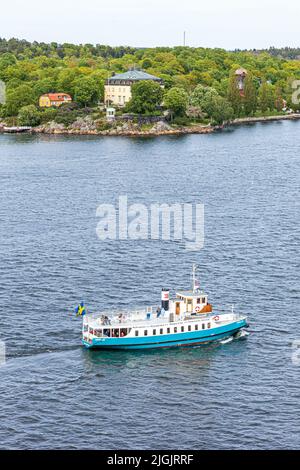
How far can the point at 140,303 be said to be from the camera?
87500mm

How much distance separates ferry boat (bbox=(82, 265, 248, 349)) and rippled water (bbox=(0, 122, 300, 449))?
1173mm

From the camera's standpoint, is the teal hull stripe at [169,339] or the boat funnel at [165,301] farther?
the boat funnel at [165,301]

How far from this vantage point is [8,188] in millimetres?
149875

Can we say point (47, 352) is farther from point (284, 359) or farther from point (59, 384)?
point (284, 359)

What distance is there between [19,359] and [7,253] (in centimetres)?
3401

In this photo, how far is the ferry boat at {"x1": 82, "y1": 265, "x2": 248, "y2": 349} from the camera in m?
77.2

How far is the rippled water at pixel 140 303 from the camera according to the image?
209 ft

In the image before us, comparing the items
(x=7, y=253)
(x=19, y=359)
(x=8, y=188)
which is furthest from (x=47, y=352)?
(x=8, y=188)

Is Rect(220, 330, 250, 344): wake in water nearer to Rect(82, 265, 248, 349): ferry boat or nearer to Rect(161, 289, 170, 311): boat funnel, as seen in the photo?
Rect(82, 265, 248, 349): ferry boat

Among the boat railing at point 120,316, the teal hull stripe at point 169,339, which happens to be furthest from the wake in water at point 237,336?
the boat railing at point 120,316

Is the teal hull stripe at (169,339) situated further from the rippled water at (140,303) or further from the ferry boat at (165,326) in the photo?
the rippled water at (140,303)

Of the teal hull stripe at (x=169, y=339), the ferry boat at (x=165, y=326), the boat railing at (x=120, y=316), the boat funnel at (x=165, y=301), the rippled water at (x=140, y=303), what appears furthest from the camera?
the boat funnel at (x=165, y=301)

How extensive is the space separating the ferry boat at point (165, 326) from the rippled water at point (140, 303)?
1173mm

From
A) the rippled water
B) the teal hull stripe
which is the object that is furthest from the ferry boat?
the rippled water
